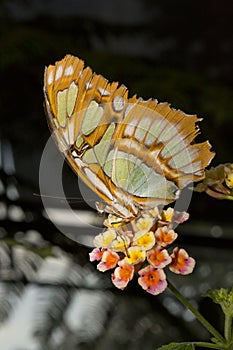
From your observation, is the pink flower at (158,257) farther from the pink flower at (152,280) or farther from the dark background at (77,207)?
the dark background at (77,207)

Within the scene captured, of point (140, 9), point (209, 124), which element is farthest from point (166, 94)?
point (140, 9)

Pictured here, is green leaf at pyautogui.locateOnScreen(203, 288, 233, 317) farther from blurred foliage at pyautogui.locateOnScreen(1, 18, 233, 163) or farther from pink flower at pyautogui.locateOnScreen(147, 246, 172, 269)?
blurred foliage at pyautogui.locateOnScreen(1, 18, 233, 163)

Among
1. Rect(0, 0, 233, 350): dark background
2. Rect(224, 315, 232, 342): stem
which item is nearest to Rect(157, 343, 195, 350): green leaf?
Rect(224, 315, 232, 342): stem

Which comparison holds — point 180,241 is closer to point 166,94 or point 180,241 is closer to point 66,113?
point 166,94

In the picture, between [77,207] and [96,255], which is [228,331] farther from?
[77,207]

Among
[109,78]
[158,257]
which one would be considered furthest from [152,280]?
[109,78]

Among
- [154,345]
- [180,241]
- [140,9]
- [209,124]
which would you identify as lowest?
[154,345]
